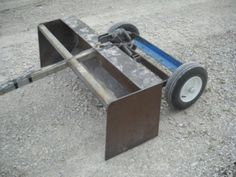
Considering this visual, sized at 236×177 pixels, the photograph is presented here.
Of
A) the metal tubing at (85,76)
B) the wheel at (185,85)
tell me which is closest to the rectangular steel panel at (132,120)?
the metal tubing at (85,76)

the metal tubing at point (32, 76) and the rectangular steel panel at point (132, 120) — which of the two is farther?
the metal tubing at point (32, 76)

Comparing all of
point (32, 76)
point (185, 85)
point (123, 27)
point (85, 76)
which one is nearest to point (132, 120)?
point (85, 76)

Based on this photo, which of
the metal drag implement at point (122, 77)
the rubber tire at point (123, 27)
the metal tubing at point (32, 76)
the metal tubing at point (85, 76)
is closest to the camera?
the metal tubing at point (85, 76)

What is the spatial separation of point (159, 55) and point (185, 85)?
1.92 ft

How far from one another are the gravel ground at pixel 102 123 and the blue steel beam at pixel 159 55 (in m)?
0.45

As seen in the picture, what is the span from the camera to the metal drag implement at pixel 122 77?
2893 mm

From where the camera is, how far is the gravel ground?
3.10 m

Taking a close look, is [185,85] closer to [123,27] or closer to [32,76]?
[123,27]

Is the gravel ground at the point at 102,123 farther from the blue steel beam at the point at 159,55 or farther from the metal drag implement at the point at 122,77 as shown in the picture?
the blue steel beam at the point at 159,55

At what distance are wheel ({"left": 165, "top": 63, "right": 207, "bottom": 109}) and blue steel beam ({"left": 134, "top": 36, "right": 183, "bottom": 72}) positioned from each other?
0.23 m

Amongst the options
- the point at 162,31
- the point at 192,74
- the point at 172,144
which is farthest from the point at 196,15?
the point at 172,144

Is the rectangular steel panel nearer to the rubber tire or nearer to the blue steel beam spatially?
the blue steel beam

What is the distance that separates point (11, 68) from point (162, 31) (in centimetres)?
252

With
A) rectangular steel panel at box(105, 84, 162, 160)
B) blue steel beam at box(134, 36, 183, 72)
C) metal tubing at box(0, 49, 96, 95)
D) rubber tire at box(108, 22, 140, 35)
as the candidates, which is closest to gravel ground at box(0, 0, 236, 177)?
rectangular steel panel at box(105, 84, 162, 160)
